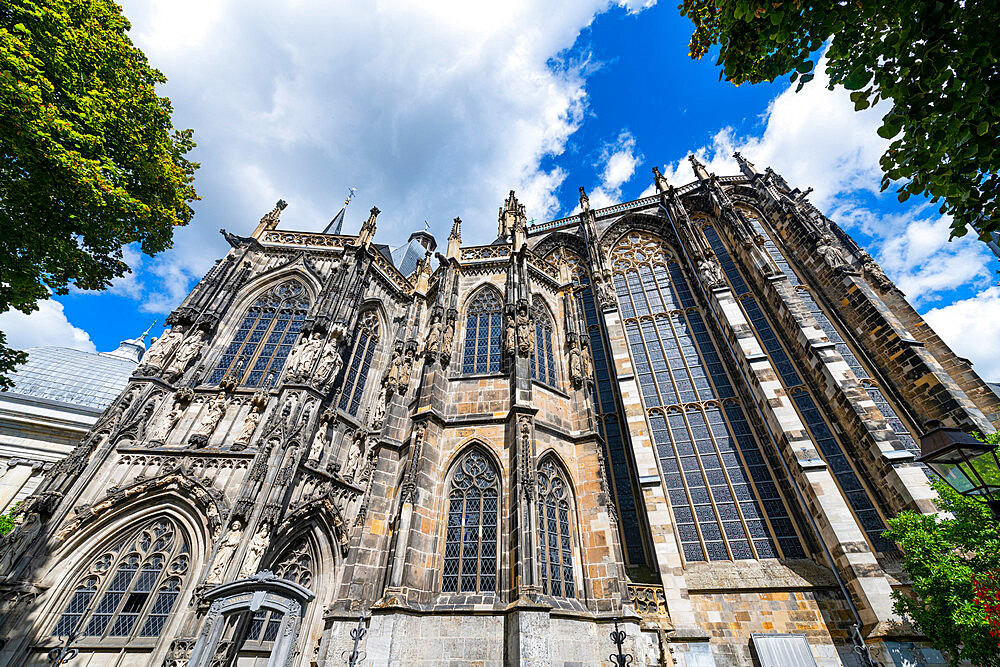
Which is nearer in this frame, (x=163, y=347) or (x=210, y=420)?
(x=210, y=420)

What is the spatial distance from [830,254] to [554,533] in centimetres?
1293

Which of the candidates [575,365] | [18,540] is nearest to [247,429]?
[18,540]

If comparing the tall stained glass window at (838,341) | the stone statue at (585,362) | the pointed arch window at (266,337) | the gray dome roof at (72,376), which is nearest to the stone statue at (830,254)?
the tall stained glass window at (838,341)

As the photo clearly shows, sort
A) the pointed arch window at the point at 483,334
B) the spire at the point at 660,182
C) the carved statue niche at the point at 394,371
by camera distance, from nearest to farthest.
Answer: the pointed arch window at the point at 483,334
the carved statue niche at the point at 394,371
the spire at the point at 660,182

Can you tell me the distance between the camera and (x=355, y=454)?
1109cm

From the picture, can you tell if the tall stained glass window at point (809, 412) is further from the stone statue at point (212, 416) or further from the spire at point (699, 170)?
the stone statue at point (212, 416)

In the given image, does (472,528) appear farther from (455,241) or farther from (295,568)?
(455,241)

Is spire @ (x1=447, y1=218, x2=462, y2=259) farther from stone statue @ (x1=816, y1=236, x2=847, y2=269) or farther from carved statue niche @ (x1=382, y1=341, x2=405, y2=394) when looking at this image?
stone statue @ (x1=816, y1=236, x2=847, y2=269)

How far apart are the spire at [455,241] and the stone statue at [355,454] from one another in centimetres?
645

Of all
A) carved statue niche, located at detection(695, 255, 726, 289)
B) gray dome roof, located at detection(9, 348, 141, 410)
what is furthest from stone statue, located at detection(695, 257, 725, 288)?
A: gray dome roof, located at detection(9, 348, 141, 410)

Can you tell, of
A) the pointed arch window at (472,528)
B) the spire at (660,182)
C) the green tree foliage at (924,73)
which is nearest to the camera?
the green tree foliage at (924,73)

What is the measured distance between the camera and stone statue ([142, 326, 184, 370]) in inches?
406

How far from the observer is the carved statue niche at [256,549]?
7.70 metres

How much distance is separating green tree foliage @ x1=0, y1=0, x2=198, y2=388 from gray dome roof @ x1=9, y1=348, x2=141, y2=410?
64.0 feet
